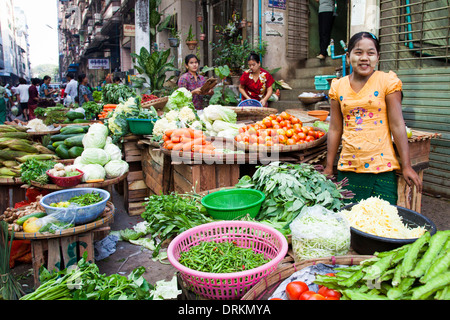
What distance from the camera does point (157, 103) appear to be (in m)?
5.70

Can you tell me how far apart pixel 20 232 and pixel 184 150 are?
171 cm

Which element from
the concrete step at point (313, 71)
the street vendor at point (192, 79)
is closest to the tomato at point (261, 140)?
the street vendor at point (192, 79)

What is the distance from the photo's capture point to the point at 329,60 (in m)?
8.02

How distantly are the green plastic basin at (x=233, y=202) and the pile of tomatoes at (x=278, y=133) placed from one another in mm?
1106

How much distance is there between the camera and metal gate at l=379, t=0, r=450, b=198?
449 cm

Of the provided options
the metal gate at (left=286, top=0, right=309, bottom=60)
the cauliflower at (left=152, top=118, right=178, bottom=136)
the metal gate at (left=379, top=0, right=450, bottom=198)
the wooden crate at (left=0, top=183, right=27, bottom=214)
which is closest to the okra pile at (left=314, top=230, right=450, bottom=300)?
the cauliflower at (left=152, top=118, right=178, bottom=136)

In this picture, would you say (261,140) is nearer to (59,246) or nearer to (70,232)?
(70,232)

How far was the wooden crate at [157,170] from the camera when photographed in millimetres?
4527

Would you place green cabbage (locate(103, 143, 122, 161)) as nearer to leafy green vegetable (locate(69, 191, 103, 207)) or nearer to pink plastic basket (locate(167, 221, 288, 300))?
leafy green vegetable (locate(69, 191, 103, 207))

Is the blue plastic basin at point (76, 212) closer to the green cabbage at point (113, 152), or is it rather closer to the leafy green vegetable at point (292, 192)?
the green cabbage at point (113, 152)

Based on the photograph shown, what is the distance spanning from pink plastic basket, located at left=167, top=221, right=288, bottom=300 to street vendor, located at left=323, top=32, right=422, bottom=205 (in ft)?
4.56

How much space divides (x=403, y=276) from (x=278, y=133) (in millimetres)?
2426

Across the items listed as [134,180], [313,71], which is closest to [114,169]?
[134,180]
